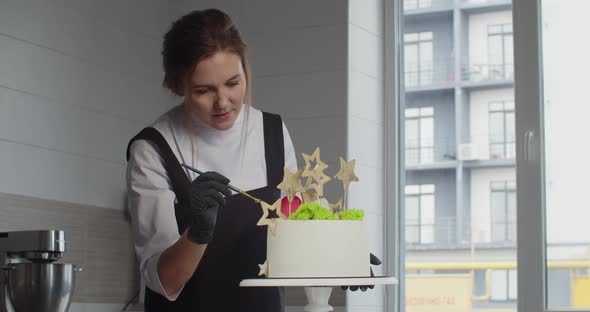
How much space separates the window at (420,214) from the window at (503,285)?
0.29 m

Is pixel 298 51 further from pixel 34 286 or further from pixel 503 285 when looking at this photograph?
pixel 34 286

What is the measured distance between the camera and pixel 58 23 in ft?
9.71

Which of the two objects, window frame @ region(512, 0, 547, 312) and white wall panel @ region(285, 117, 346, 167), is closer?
window frame @ region(512, 0, 547, 312)

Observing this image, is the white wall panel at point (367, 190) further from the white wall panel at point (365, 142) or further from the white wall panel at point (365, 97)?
the white wall panel at point (365, 97)

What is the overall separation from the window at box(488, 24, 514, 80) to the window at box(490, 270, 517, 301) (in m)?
0.73

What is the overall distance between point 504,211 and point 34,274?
1782 millimetres

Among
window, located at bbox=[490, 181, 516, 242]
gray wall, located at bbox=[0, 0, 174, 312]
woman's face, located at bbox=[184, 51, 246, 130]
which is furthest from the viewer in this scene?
window, located at bbox=[490, 181, 516, 242]

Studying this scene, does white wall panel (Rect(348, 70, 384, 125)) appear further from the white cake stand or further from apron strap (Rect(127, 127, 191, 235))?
the white cake stand

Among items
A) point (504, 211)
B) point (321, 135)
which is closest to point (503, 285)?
point (504, 211)

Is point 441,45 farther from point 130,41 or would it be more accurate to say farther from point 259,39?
point 130,41

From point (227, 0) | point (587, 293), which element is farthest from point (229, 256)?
point (227, 0)

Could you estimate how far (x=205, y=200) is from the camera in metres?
1.55

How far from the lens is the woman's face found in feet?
Answer: 6.02

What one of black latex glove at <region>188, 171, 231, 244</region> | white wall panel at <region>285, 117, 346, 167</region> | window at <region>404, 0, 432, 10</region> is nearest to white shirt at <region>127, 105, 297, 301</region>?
black latex glove at <region>188, 171, 231, 244</region>
